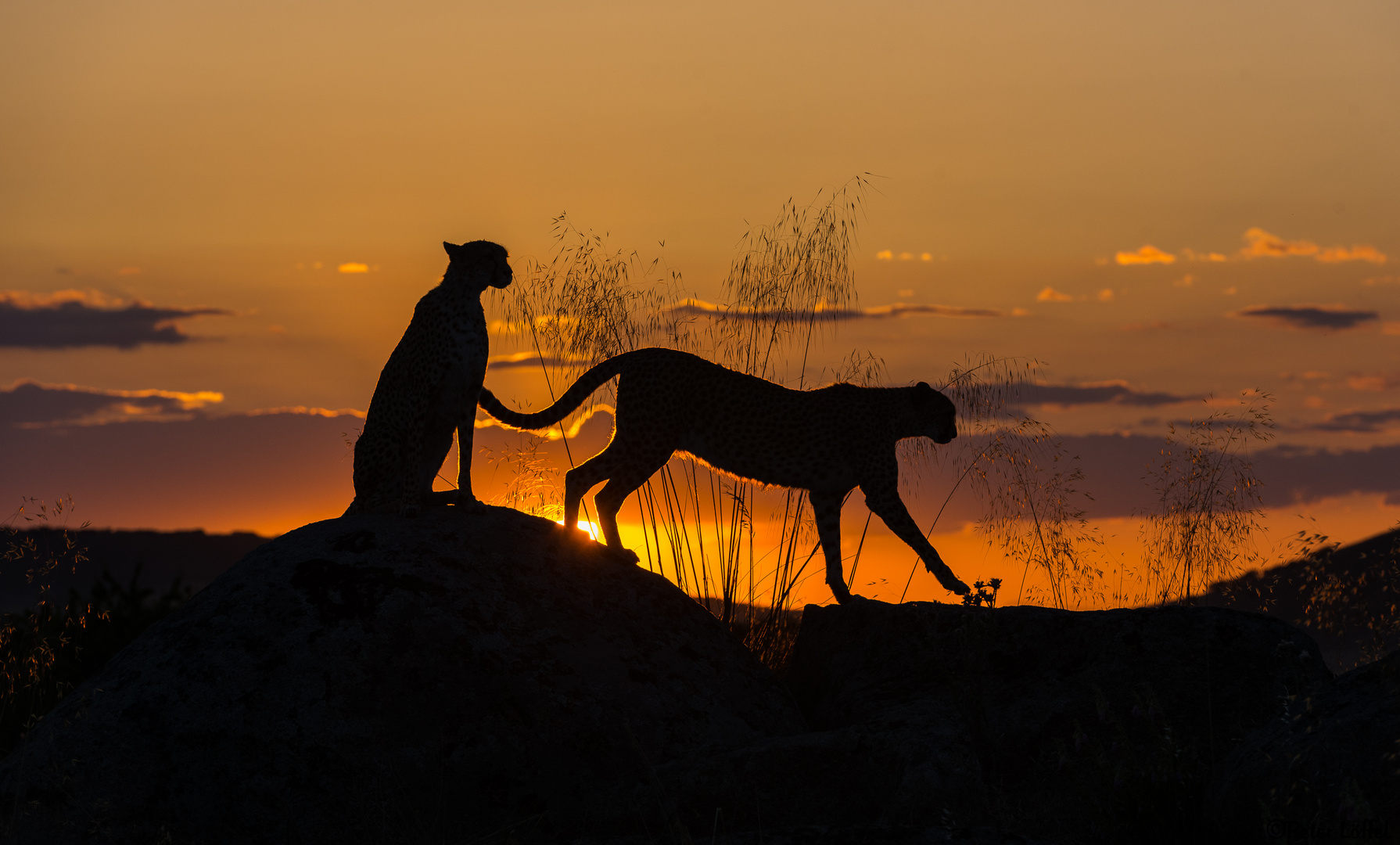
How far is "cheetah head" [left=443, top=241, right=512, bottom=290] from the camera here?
535cm

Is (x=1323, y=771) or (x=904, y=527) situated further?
(x=904, y=527)

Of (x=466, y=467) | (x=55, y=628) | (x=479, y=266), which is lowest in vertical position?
(x=55, y=628)

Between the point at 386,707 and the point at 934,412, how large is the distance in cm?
413

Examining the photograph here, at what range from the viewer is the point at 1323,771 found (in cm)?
307

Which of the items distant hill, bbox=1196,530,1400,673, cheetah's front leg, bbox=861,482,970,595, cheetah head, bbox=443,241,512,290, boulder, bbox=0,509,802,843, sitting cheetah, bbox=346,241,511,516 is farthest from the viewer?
cheetah's front leg, bbox=861,482,970,595

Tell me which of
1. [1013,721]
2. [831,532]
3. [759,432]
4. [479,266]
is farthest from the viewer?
[831,532]

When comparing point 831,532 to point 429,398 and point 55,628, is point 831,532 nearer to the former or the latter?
point 429,398

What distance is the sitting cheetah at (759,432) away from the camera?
593 cm

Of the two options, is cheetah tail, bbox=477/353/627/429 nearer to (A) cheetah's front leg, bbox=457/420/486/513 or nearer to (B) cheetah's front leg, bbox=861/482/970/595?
(A) cheetah's front leg, bbox=457/420/486/513

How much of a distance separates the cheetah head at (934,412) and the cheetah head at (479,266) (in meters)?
2.90

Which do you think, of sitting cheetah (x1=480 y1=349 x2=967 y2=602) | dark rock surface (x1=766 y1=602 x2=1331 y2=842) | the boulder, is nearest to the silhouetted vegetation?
the boulder

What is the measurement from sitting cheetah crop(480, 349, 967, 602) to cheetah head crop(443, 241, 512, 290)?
779mm

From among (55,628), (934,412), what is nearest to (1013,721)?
(934,412)

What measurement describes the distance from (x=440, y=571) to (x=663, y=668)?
3.58 ft
